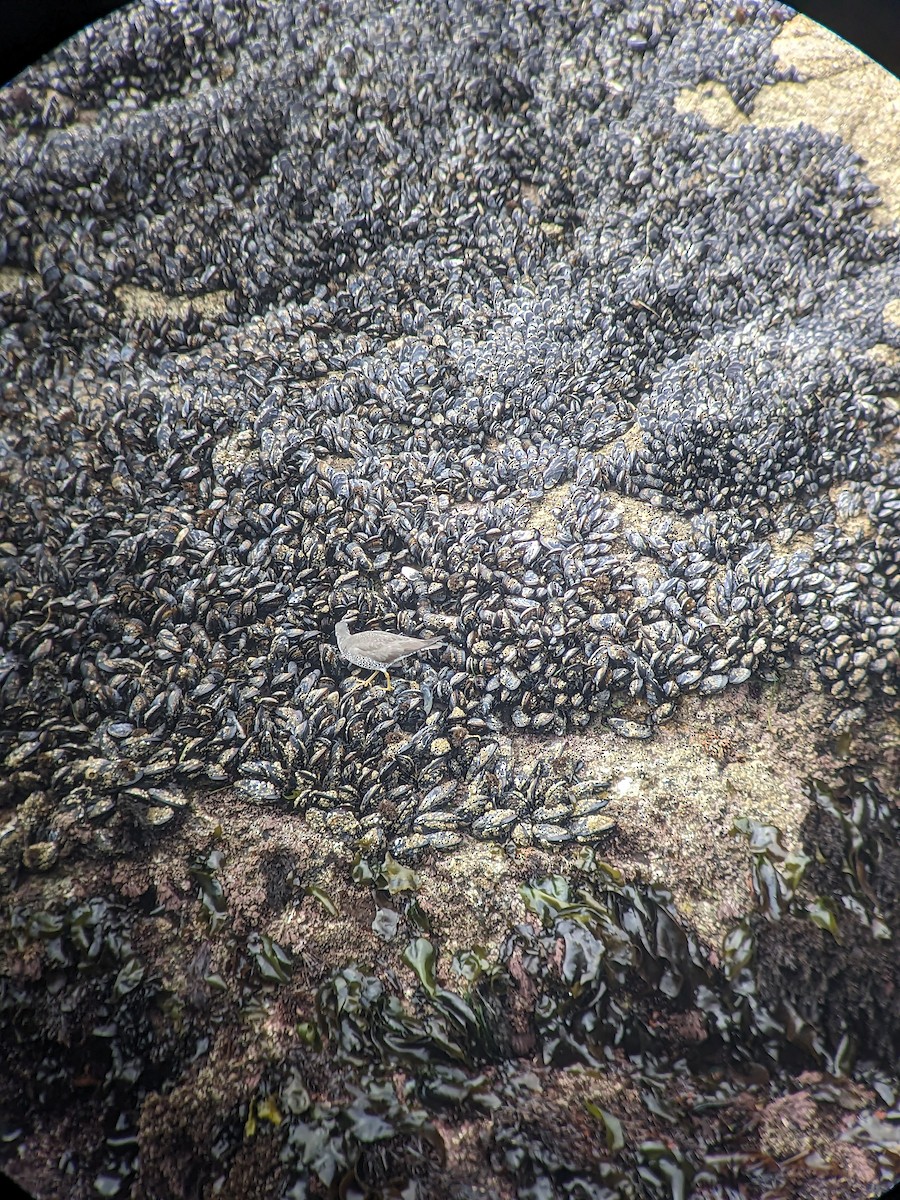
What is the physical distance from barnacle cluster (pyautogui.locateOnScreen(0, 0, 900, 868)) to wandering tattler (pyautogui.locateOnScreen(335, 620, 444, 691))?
5 centimetres

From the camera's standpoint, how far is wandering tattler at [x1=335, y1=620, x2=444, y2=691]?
5.93 feet

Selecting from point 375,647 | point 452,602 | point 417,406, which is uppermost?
point 417,406

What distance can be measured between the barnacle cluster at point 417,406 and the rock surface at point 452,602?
1cm

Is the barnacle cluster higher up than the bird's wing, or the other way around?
the barnacle cluster

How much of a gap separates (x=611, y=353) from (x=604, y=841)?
1.37 meters

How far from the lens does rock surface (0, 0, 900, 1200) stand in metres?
1.63

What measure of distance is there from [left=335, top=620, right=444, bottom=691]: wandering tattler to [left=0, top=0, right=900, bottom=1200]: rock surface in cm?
4

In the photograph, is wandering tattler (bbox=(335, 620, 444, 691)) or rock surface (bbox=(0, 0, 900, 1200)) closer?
rock surface (bbox=(0, 0, 900, 1200))

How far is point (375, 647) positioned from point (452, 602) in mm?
239

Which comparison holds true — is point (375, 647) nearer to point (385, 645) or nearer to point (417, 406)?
point (385, 645)

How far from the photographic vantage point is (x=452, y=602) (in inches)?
73.0

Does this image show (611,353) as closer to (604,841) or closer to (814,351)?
(814,351)

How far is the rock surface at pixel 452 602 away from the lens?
5.34ft

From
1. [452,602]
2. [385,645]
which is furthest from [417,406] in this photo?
[385,645]
